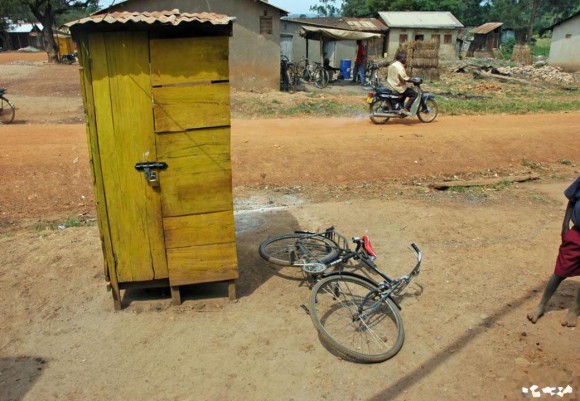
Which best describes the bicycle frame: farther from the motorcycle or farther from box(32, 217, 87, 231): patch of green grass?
the motorcycle

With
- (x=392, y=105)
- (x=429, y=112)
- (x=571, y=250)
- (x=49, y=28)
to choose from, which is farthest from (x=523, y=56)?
(x=571, y=250)

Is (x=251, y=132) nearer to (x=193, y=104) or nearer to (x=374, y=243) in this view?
(x=374, y=243)

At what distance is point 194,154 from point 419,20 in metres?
35.8

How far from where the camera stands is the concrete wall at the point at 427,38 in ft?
115

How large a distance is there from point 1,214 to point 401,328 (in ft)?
21.2

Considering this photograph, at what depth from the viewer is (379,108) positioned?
12516 millimetres

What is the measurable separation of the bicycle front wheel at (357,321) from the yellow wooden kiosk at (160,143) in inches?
35.1

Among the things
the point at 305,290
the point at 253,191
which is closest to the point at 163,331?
the point at 305,290

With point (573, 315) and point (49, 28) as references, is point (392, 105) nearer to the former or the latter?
point (573, 315)

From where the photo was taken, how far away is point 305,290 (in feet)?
15.5

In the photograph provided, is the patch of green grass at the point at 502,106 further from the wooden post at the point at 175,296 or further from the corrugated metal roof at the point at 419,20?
the corrugated metal roof at the point at 419,20

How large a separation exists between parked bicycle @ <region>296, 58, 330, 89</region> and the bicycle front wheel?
16.3 meters

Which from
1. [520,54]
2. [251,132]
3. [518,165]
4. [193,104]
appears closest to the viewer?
[193,104]

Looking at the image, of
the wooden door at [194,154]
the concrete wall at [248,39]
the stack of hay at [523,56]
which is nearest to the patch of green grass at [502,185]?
the wooden door at [194,154]
